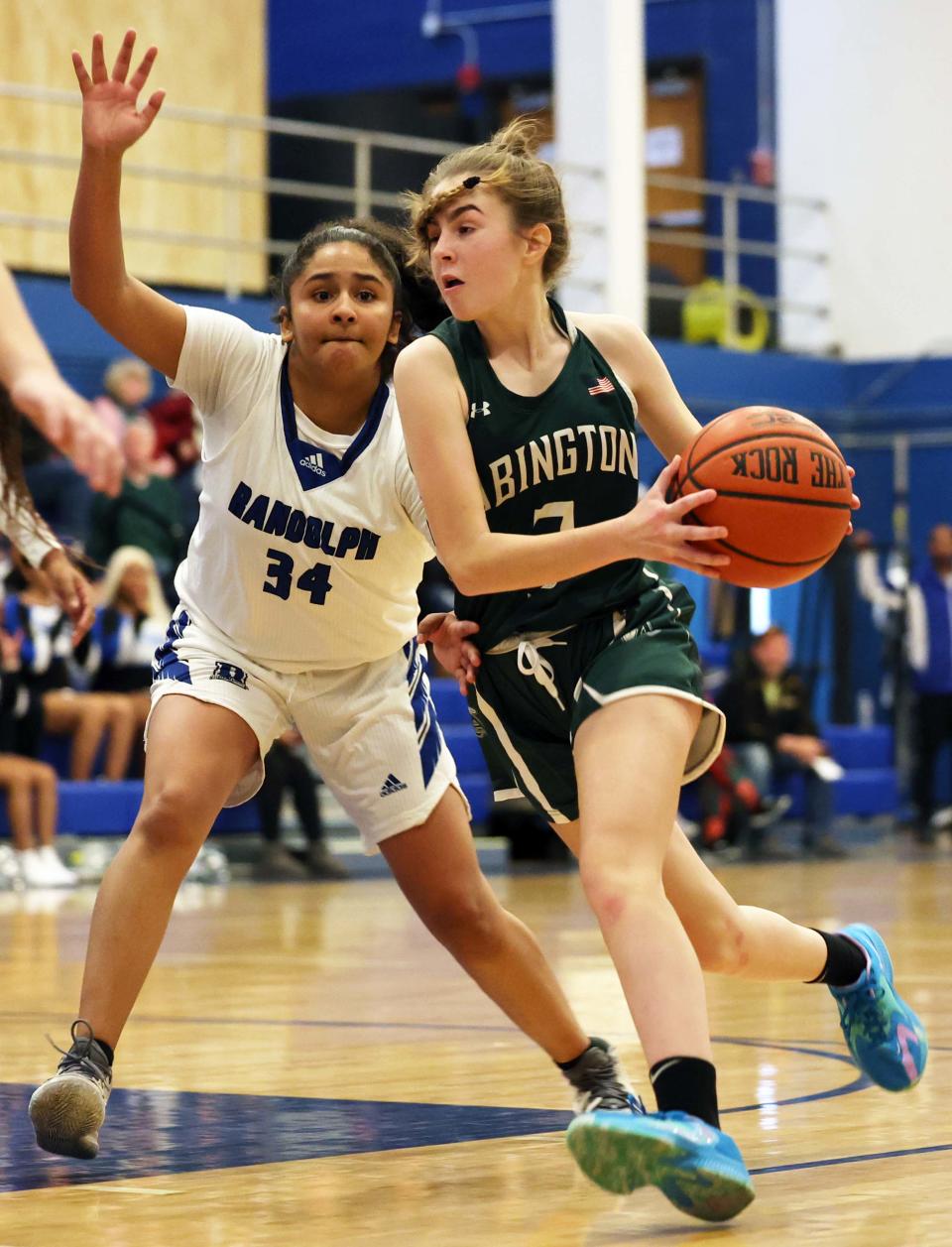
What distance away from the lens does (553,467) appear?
11.2 feet

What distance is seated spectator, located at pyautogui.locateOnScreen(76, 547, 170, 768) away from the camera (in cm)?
1075

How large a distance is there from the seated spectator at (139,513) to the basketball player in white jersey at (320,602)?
716 centimetres

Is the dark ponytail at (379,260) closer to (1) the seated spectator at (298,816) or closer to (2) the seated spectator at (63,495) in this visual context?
(1) the seated spectator at (298,816)

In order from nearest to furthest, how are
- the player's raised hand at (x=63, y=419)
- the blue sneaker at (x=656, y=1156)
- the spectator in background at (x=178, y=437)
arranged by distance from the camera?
1. the player's raised hand at (x=63, y=419)
2. the blue sneaker at (x=656, y=1156)
3. the spectator in background at (x=178, y=437)

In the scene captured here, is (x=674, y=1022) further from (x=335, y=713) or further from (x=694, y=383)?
(x=694, y=383)

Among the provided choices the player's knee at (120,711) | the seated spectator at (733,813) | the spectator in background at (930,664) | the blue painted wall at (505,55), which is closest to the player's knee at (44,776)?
the player's knee at (120,711)

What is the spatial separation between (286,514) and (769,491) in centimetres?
97

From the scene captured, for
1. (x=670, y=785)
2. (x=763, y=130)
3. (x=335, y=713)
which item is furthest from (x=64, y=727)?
(x=763, y=130)

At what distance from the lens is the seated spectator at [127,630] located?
10.8 metres

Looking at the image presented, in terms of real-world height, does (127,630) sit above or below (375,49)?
below

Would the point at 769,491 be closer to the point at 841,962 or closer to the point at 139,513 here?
the point at 841,962

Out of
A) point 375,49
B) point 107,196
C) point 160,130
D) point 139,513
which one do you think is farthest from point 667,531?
point 375,49

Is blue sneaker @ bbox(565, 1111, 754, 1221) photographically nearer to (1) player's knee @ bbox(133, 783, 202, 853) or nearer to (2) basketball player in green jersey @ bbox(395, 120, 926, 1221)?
(2) basketball player in green jersey @ bbox(395, 120, 926, 1221)

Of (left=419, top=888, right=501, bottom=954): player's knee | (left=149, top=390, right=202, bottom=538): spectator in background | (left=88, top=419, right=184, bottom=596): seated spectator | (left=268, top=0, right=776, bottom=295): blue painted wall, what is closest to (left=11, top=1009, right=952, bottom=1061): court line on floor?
(left=419, top=888, right=501, bottom=954): player's knee
